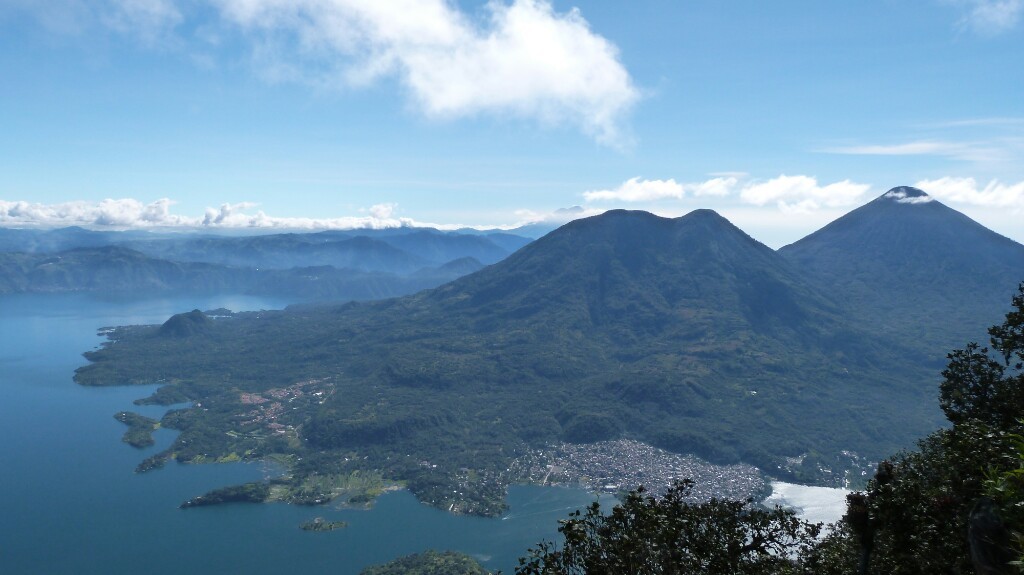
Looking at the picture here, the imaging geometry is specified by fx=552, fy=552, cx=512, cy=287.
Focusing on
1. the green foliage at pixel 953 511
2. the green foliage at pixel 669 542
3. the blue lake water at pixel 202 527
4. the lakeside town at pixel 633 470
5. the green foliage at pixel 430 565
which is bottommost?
the blue lake water at pixel 202 527

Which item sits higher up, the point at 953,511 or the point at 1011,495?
the point at 1011,495

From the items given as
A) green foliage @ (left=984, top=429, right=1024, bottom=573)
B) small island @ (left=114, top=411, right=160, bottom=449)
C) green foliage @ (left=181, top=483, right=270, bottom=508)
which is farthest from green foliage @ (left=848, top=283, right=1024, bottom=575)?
small island @ (left=114, top=411, right=160, bottom=449)

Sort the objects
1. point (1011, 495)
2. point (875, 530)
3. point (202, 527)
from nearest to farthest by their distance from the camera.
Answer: point (1011, 495), point (875, 530), point (202, 527)

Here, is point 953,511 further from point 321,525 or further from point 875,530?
point 321,525

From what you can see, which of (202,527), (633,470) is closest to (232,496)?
(202,527)

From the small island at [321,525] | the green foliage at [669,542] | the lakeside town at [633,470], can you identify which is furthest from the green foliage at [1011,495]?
the small island at [321,525]

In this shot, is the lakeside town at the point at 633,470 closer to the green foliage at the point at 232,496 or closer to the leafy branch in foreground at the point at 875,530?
the green foliage at the point at 232,496
